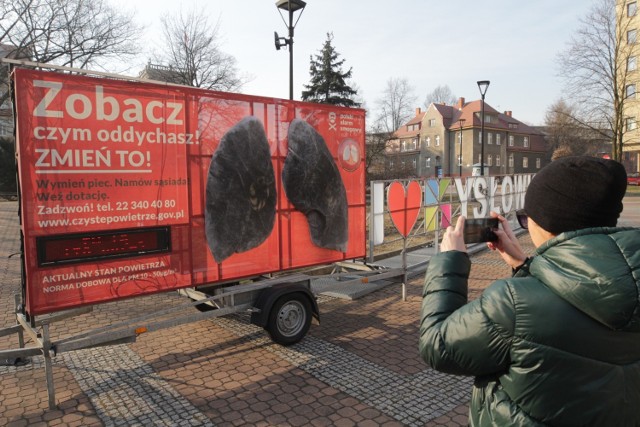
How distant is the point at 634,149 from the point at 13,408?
70.5 m

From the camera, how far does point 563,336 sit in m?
1.37

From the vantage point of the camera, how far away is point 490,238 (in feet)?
7.30

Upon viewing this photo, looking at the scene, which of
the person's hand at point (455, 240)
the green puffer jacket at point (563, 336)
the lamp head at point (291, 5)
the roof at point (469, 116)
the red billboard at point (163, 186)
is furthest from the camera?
the roof at point (469, 116)

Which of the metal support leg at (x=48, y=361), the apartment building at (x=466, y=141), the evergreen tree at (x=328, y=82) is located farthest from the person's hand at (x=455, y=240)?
the apartment building at (x=466, y=141)

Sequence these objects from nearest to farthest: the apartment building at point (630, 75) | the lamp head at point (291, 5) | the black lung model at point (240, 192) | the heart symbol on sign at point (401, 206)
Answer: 1. the black lung model at point (240, 192)
2. the heart symbol on sign at point (401, 206)
3. the lamp head at point (291, 5)
4. the apartment building at point (630, 75)

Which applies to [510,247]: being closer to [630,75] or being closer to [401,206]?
[401,206]

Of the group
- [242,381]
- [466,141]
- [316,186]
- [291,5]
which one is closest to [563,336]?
[242,381]

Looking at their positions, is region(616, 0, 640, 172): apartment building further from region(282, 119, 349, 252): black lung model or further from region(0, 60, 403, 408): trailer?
region(0, 60, 403, 408): trailer

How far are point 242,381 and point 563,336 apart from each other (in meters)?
4.26

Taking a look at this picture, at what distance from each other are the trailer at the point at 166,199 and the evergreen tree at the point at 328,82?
118 ft

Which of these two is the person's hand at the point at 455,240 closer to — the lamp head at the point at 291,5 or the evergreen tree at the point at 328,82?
the lamp head at the point at 291,5

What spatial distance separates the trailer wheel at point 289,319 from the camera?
19.0ft

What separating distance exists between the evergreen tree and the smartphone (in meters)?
40.3

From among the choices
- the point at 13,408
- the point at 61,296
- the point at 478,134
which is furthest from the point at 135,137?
the point at 478,134
